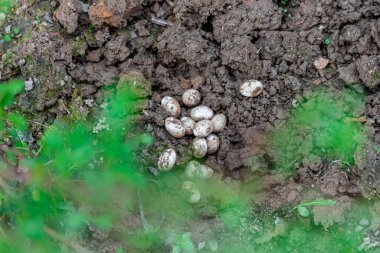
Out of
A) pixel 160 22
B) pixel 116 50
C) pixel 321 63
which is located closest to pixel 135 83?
pixel 116 50

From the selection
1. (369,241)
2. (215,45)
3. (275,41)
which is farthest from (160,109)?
(369,241)

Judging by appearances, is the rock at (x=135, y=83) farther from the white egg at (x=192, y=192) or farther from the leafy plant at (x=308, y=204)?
the leafy plant at (x=308, y=204)

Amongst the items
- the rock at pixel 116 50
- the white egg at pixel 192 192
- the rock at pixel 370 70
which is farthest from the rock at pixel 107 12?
the rock at pixel 370 70

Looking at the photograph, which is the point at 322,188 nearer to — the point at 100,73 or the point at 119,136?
the point at 119,136

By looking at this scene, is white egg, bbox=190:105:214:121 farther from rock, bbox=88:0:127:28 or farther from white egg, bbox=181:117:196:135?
rock, bbox=88:0:127:28

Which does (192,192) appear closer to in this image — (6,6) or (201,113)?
(201,113)

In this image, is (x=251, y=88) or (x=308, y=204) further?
(x=251, y=88)
